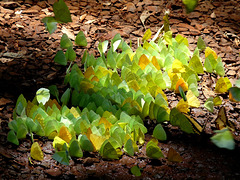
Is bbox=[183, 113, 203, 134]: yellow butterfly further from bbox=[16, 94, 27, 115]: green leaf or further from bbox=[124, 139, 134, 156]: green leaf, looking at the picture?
bbox=[16, 94, 27, 115]: green leaf

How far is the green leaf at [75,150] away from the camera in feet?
5.31

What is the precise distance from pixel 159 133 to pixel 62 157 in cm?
52

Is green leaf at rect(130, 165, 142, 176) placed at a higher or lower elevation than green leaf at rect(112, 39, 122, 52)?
lower

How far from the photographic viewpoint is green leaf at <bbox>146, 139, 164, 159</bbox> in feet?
5.36

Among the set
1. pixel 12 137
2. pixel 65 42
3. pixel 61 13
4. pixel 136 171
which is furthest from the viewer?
pixel 65 42

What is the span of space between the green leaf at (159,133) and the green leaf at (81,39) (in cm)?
99

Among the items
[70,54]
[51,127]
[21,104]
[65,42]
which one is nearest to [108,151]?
[51,127]

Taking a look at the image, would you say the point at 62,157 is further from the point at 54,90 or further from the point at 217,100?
the point at 217,100

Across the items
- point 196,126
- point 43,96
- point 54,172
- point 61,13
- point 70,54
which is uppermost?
point 61,13

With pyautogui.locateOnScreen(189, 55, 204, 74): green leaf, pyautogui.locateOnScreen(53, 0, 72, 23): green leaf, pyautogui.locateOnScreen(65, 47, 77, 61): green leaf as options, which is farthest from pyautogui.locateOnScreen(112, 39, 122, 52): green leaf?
pyautogui.locateOnScreen(53, 0, 72, 23): green leaf

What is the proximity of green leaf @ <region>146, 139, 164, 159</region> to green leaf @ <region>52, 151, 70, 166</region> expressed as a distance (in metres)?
0.39

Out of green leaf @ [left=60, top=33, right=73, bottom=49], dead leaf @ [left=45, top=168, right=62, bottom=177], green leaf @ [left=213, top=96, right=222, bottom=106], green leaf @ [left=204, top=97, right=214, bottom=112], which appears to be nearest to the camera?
dead leaf @ [left=45, top=168, right=62, bottom=177]

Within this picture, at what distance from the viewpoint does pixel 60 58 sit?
2279 millimetres

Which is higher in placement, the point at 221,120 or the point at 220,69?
the point at 220,69
